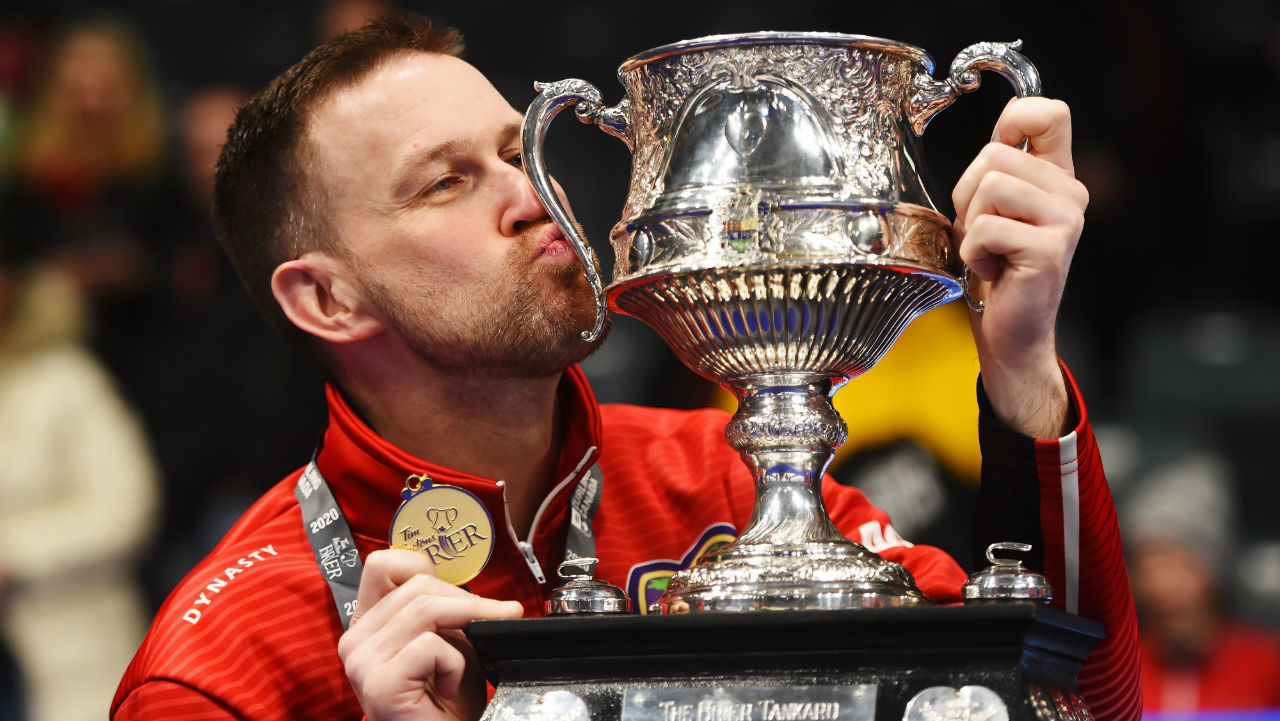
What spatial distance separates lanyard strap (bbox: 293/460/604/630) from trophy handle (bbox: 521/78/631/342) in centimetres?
38

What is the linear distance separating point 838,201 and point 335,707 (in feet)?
2.79

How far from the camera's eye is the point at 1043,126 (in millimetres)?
1523

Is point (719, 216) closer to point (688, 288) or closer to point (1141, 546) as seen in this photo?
point (688, 288)

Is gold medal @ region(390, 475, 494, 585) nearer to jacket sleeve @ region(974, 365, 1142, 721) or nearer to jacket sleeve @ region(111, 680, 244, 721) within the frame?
jacket sleeve @ region(111, 680, 244, 721)

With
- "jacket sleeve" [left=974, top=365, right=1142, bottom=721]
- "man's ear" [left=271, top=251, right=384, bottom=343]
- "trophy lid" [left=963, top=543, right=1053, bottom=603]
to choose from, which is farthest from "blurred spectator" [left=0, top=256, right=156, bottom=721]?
"trophy lid" [left=963, top=543, right=1053, bottom=603]

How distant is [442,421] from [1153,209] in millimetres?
2740

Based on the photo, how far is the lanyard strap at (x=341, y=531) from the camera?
6.09 feet

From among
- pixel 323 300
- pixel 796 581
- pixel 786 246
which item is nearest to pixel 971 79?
pixel 786 246

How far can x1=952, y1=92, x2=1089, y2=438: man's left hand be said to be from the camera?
4.80 ft

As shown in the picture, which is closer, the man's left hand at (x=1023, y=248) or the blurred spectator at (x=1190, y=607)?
the man's left hand at (x=1023, y=248)

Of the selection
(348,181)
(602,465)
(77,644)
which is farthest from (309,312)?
(77,644)

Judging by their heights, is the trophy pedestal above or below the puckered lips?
below

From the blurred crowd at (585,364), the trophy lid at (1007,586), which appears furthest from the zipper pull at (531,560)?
the blurred crowd at (585,364)

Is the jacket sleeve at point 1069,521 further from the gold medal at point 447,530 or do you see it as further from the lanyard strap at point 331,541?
the lanyard strap at point 331,541
